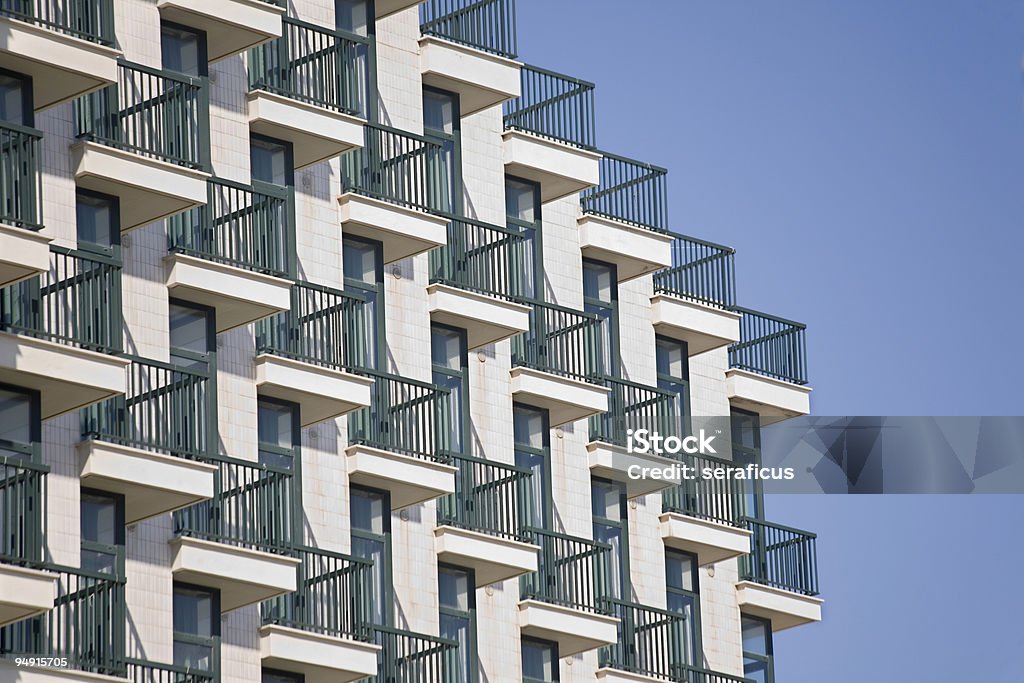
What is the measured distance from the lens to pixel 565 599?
167 ft

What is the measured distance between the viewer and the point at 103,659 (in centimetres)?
4112

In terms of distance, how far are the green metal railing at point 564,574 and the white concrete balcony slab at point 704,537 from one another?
8.72 feet

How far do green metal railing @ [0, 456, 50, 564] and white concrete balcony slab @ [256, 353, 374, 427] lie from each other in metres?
6.03

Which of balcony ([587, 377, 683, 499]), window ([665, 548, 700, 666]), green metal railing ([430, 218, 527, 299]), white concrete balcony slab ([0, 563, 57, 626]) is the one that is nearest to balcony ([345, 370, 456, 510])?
green metal railing ([430, 218, 527, 299])

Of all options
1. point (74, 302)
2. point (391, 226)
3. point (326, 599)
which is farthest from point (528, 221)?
point (74, 302)

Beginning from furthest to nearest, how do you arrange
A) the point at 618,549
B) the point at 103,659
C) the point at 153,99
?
the point at 618,549 → the point at 153,99 → the point at 103,659

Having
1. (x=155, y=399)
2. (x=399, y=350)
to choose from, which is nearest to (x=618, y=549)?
(x=399, y=350)

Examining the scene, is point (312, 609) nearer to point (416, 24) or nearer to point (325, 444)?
point (325, 444)

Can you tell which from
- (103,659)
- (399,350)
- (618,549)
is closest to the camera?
(103,659)

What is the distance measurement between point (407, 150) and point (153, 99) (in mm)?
6351

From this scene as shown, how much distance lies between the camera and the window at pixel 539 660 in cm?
5034

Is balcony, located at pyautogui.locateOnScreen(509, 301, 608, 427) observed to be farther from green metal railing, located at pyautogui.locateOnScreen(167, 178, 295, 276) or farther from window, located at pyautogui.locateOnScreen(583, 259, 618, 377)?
green metal railing, located at pyautogui.locateOnScreen(167, 178, 295, 276)

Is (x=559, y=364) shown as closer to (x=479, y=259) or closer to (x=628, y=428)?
(x=628, y=428)

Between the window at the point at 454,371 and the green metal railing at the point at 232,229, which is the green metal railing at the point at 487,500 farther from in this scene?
the green metal railing at the point at 232,229
